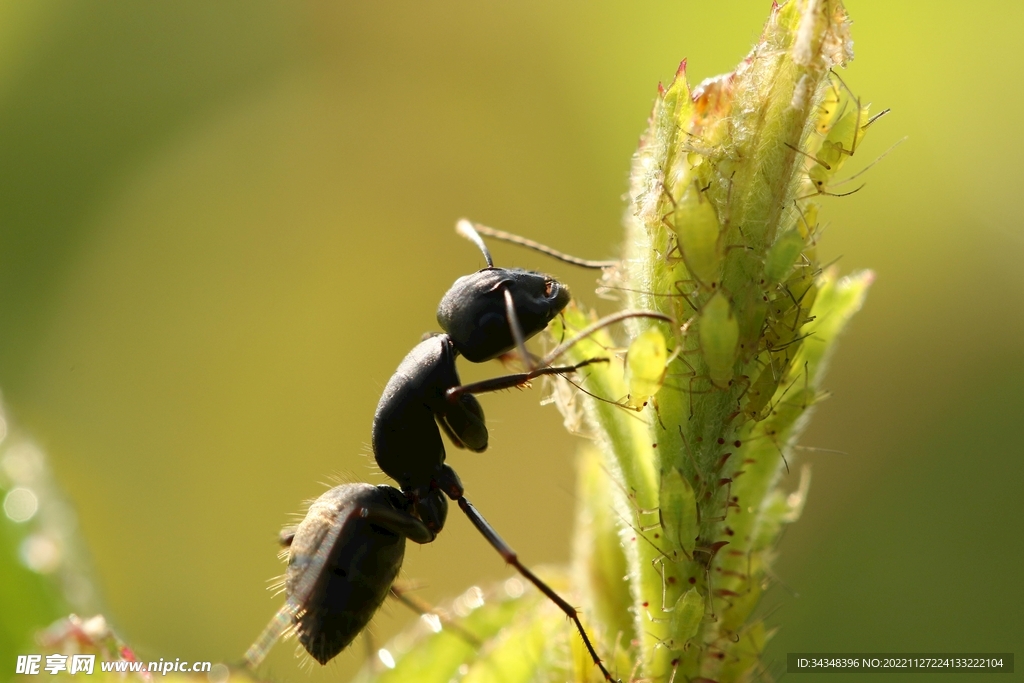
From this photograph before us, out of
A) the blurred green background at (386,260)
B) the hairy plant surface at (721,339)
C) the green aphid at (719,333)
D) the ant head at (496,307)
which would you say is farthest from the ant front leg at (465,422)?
the green aphid at (719,333)

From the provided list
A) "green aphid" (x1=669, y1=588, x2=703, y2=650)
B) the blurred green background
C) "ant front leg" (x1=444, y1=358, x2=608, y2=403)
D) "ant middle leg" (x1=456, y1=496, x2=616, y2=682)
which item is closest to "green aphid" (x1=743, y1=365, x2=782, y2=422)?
"green aphid" (x1=669, y1=588, x2=703, y2=650)

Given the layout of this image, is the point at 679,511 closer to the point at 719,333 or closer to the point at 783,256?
the point at 719,333

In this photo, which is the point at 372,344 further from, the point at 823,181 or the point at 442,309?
the point at 823,181

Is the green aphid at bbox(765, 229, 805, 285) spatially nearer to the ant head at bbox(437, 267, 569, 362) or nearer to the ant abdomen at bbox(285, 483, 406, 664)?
the ant head at bbox(437, 267, 569, 362)

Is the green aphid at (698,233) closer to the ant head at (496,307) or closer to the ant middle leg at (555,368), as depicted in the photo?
the ant middle leg at (555,368)

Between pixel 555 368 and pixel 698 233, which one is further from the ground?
pixel 698 233

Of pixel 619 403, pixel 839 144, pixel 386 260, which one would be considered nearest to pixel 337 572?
pixel 619 403
